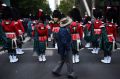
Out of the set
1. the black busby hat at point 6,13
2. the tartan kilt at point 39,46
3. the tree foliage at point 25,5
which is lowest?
the tartan kilt at point 39,46

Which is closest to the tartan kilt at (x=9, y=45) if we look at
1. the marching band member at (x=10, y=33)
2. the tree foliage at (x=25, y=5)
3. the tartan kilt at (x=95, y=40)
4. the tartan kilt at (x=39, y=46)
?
the marching band member at (x=10, y=33)

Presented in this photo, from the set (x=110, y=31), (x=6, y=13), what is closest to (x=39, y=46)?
(x=6, y=13)

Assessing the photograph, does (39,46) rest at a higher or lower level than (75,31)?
lower

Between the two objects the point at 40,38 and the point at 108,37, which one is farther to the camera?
the point at 40,38

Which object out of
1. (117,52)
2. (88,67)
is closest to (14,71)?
(88,67)

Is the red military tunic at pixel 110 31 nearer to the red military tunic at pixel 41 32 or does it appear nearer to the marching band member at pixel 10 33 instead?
the red military tunic at pixel 41 32

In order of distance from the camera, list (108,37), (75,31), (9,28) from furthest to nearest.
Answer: (9,28)
(108,37)
(75,31)

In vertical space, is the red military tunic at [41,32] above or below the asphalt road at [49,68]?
above

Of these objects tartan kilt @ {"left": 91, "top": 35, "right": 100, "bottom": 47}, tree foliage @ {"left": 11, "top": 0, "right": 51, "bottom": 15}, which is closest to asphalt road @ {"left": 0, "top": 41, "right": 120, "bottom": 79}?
tartan kilt @ {"left": 91, "top": 35, "right": 100, "bottom": 47}

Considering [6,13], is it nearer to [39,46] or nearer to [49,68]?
[39,46]

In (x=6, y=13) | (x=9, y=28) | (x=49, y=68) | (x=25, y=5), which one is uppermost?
(x=25, y=5)

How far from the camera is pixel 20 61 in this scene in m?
14.2

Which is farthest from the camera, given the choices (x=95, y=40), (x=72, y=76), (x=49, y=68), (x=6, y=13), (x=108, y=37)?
(x=95, y=40)

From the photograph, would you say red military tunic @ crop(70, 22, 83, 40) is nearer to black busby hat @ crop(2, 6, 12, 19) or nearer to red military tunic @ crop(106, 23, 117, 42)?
red military tunic @ crop(106, 23, 117, 42)
